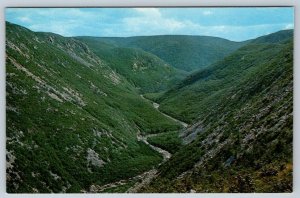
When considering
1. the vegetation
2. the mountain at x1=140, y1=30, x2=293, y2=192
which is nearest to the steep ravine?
the vegetation

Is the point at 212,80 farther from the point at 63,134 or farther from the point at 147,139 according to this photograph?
the point at 63,134

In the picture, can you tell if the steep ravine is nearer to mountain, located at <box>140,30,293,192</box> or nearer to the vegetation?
the vegetation

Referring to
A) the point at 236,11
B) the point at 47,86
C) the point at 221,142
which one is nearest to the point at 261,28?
the point at 236,11

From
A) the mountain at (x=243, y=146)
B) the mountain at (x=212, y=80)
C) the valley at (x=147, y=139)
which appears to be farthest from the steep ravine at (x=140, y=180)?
the mountain at (x=212, y=80)

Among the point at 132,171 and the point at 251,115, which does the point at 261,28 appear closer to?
the point at 251,115

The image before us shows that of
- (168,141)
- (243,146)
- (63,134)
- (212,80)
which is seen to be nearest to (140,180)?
(63,134)

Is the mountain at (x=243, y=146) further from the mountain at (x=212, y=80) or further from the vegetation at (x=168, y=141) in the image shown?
the mountain at (x=212, y=80)

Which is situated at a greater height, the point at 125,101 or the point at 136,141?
the point at 125,101
